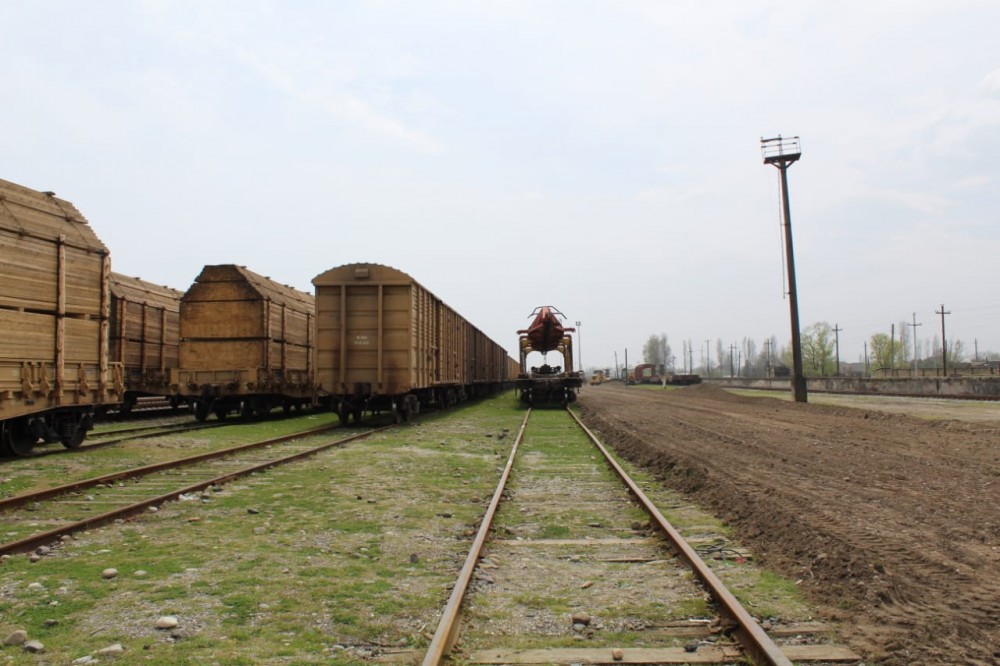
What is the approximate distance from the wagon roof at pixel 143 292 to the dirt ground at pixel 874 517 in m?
15.0

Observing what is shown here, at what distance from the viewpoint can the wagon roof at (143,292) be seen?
65.3ft

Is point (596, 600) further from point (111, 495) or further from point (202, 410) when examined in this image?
point (202, 410)

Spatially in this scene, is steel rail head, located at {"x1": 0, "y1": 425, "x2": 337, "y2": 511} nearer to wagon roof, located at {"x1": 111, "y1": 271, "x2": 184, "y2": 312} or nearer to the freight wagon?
wagon roof, located at {"x1": 111, "y1": 271, "x2": 184, "y2": 312}

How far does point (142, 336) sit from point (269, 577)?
59.5ft

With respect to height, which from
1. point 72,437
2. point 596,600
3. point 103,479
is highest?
point 72,437

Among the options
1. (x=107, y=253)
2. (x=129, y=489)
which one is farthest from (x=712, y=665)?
(x=107, y=253)

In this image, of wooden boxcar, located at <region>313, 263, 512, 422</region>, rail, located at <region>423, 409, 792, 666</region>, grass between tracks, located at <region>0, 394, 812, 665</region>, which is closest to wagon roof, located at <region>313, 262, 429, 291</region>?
wooden boxcar, located at <region>313, 263, 512, 422</region>

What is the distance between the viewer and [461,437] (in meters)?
15.4

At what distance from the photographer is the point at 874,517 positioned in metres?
6.45

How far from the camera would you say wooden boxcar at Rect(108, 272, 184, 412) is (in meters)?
19.3

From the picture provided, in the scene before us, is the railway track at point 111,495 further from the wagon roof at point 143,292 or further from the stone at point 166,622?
the wagon roof at point 143,292

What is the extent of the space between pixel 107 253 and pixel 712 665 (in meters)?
13.4

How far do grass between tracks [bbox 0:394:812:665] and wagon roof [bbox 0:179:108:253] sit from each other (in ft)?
15.6

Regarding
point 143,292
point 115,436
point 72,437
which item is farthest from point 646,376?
point 72,437
